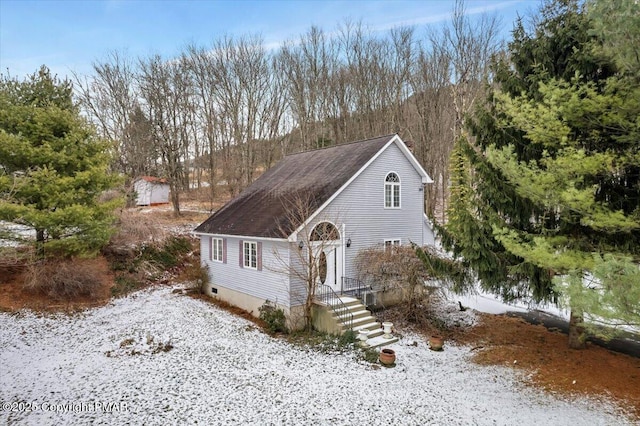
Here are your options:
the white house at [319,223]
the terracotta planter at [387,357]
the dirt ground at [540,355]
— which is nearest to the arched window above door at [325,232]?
the white house at [319,223]

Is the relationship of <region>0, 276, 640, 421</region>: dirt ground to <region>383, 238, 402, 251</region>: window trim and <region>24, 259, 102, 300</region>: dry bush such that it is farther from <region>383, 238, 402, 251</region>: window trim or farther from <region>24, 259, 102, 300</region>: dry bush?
<region>383, 238, 402, 251</region>: window trim

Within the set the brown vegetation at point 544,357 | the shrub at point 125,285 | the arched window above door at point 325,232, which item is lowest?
the brown vegetation at point 544,357

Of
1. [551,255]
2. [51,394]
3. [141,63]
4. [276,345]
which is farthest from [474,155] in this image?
[141,63]

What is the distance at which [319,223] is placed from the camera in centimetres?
1331

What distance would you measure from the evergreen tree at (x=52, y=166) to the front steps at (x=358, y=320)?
10445 millimetres

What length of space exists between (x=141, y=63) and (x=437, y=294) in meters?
28.8

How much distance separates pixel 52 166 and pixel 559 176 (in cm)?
1701

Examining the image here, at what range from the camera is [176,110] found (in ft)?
95.5

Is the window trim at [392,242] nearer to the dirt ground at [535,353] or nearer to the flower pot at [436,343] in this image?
the dirt ground at [535,353]

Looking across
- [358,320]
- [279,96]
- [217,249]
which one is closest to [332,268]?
[358,320]

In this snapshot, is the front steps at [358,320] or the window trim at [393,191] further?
the window trim at [393,191]

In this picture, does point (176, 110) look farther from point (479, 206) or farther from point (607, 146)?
point (607, 146)

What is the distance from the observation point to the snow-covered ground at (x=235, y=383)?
7.50m

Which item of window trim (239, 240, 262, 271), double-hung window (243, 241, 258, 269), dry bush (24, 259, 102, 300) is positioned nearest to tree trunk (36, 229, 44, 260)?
dry bush (24, 259, 102, 300)
